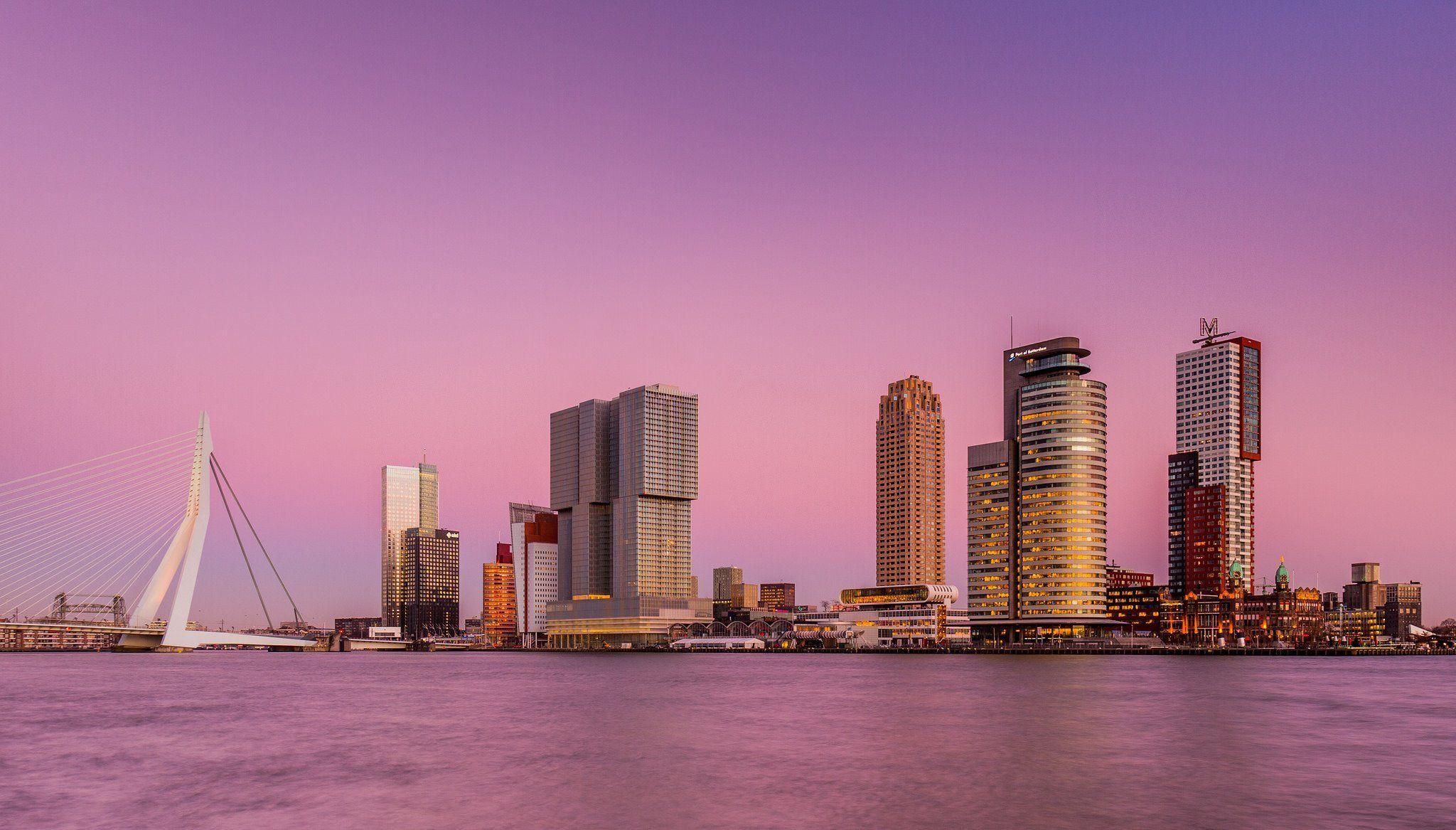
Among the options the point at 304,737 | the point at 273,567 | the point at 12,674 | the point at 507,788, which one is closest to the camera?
the point at 507,788

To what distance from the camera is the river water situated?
3494cm

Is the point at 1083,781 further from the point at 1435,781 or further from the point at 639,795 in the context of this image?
the point at 639,795

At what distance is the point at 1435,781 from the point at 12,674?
138512 millimetres

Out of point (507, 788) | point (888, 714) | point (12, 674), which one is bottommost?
point (12, 674)

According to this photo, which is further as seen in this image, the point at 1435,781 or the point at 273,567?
the point at 273,567

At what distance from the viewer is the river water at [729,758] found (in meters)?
34.9

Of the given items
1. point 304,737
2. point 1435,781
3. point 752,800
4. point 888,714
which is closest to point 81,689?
point 304,737

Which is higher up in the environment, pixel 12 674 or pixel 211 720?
pixel 211 720

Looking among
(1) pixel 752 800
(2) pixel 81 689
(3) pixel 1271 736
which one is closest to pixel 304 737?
(1) pixel 752 800

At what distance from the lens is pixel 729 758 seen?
47.7 meters

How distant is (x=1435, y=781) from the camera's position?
42.0m

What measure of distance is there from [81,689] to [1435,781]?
96951 millimetres

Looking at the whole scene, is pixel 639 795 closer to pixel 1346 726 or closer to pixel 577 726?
pixel 577 726

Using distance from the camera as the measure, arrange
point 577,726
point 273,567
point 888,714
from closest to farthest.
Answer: point 577,726, point 888,714, point 273,567
